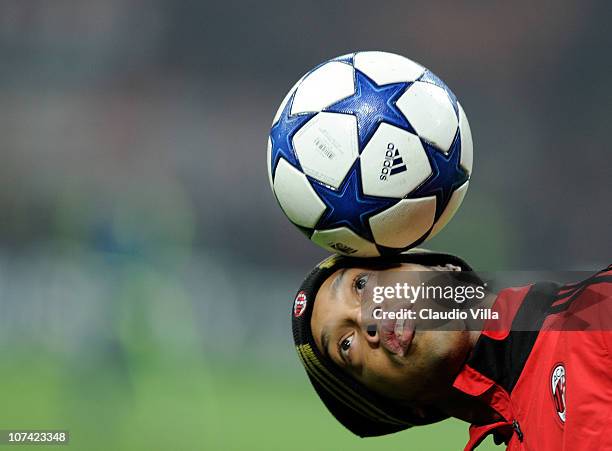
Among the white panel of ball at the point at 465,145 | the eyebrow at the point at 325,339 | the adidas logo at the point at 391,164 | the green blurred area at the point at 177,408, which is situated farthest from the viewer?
the green blurred area at the point at 177,408

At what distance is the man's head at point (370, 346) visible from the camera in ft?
7.26

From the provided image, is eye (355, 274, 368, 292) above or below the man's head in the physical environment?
above

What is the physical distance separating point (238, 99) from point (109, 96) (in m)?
1.13

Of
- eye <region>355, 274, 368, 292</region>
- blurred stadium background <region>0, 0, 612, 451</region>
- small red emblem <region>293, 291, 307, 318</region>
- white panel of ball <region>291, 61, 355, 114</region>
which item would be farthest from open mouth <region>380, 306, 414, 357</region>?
blurred stadium background <region>0, 0, 612, 451</region>

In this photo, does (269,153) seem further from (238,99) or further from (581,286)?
(238,99)

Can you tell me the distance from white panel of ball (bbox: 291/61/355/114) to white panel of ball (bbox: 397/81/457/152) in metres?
0.15

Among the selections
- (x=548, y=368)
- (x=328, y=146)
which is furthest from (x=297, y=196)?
(x=548, y=368)

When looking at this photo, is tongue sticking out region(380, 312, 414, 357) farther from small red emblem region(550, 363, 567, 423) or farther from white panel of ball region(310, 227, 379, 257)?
small red emblem region(550, 363, 567, 423)

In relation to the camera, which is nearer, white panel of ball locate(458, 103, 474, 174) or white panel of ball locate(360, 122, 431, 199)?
white panel of ball locate(360, 122, 431, 199)

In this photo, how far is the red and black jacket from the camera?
183 centimetres

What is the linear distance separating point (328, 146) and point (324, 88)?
0.55 feet

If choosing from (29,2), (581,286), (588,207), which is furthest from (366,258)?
(29,2)

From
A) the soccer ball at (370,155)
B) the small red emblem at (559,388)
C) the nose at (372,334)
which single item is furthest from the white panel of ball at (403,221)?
the small red emblem at (559,388)

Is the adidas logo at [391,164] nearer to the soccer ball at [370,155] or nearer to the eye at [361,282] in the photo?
the soccer ball at [370,155]
